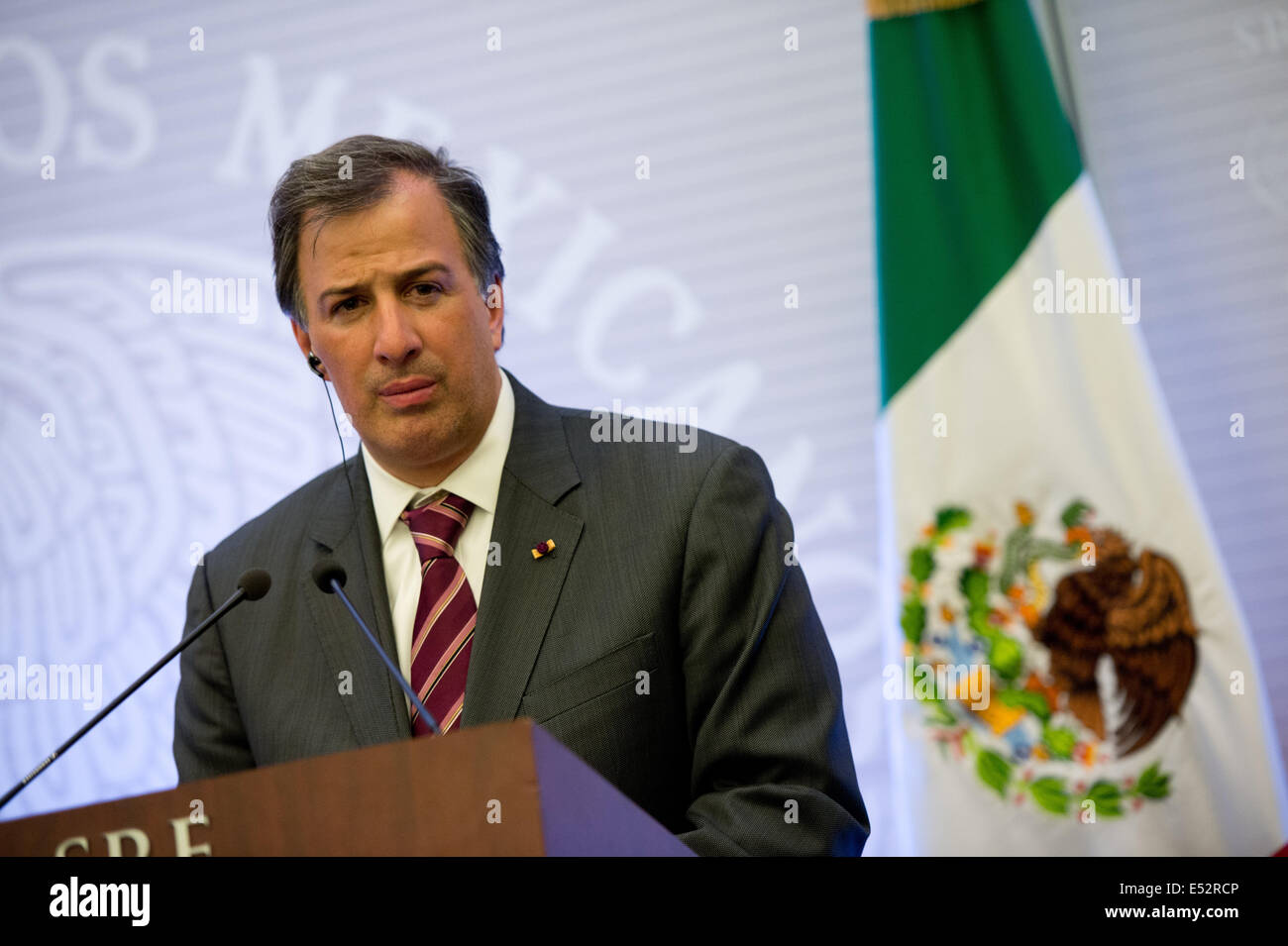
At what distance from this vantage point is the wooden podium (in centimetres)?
129

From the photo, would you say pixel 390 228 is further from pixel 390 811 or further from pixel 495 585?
pixel 390 811

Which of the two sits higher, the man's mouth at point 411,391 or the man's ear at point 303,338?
the man's ear at point 303,338

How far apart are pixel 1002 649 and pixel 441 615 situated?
1.48 metres

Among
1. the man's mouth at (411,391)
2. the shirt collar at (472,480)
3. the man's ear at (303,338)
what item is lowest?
the shirt collar at (472,480)

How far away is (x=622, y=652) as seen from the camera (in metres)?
2.16

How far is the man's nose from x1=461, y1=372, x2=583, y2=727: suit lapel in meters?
0.25

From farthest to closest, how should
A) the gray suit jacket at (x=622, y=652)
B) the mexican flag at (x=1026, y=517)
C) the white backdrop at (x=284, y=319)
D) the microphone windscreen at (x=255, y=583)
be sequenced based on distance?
the white backdrop at (x=284, y=319)
the mexican flag at (x=1026, y=517)
the gray suit jacket at (x=622, y=652)
the microphone windscreen at (x=255, y=583)

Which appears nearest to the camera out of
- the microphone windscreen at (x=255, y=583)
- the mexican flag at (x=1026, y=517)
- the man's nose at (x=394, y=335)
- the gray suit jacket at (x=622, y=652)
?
the microphone windscreen at (x=255, y=583)

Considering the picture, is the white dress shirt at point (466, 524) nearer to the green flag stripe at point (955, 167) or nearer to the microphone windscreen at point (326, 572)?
the microphone windscreen at point (326, 572)

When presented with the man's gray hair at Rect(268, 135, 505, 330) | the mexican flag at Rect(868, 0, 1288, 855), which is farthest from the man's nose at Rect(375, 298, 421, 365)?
the mexican flag at Rect(868, 0, 1288, 855)

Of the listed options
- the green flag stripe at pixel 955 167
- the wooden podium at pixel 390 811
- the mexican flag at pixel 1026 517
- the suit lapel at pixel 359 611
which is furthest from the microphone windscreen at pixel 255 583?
the green flag stripe at pixel 955 167

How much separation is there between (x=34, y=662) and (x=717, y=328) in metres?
1.91

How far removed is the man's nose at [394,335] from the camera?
2.26 meters

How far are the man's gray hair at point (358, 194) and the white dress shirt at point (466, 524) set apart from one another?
25 cm
